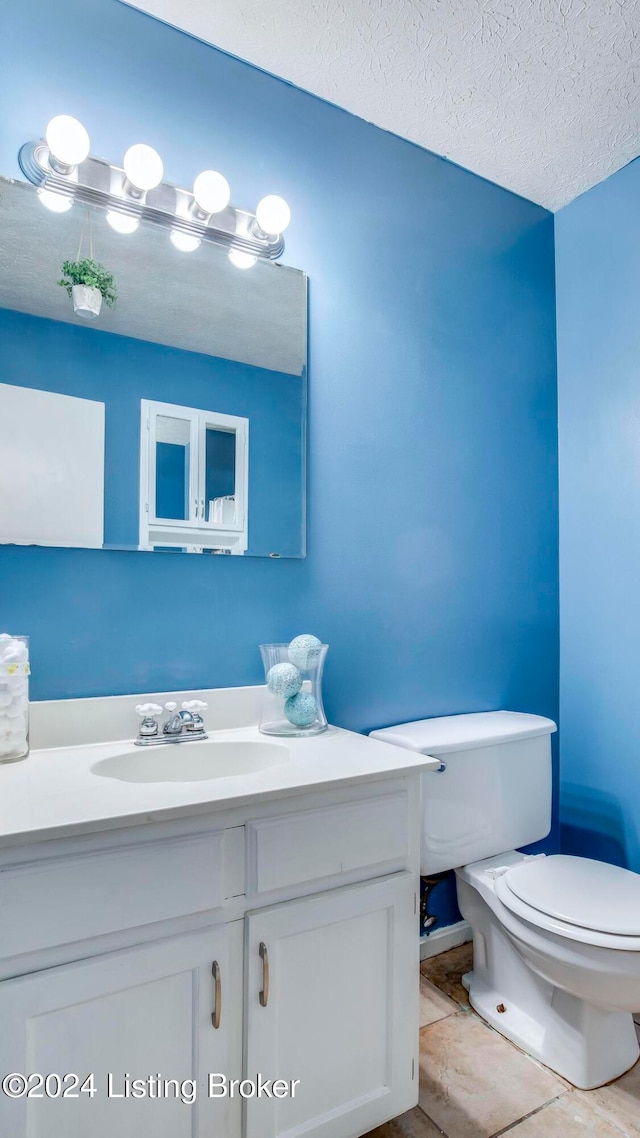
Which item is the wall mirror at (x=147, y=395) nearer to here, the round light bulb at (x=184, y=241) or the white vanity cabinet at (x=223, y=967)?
the round light bulb at (x=184, y=241)

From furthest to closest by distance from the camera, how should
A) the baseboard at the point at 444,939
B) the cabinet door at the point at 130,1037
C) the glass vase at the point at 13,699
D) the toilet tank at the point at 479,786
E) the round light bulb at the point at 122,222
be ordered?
the baseboard at the point at 444,939 < the toilet tank at the point at 479,786 < the round light bulb at the point at 122,222 < the glass vase at the point at 13,699 < the cabinet door at the point at 130,1037

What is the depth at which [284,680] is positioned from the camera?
4.75 feet

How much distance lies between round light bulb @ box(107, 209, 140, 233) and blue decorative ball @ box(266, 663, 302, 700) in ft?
3.39

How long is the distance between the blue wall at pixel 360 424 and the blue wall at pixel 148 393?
8cm

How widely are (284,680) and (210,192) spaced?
1.13 metres

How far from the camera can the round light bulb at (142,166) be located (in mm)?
1353

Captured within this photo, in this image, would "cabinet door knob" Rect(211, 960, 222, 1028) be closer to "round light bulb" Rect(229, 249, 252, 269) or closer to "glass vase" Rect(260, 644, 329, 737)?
"glass vase" Rect(260, 644, 329, 737)

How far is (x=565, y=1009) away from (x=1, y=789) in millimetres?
1339

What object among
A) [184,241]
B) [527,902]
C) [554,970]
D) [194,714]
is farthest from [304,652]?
[184,241]

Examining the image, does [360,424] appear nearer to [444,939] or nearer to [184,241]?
[184,241]

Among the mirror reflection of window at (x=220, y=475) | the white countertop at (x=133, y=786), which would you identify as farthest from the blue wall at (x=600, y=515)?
the mirror reflection of window at (x=220, y=475)

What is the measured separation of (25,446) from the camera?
1.29 meters

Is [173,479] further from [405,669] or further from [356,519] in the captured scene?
[405,669]

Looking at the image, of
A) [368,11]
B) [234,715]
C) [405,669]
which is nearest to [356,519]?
[405,669]
